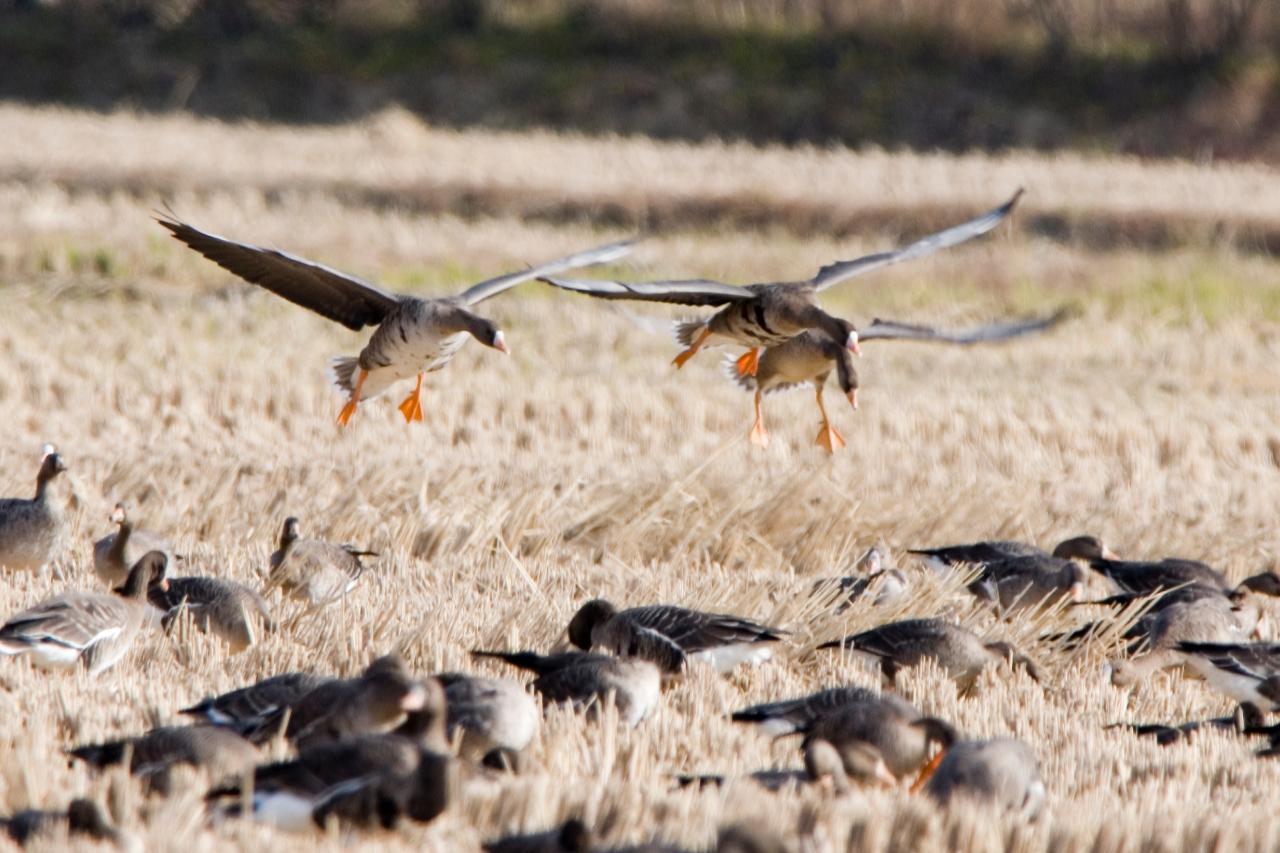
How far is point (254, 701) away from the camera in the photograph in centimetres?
548

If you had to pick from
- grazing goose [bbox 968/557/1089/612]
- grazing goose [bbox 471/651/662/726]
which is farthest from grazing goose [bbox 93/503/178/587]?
grazing goose [bbox 968/557/1089/612]

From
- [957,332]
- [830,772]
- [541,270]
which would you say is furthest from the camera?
[957,332]

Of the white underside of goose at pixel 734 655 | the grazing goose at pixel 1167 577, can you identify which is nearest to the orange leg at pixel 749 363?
the grazing goose at pixel 1167 577

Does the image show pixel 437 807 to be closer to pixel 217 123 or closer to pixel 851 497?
pixel 851 497

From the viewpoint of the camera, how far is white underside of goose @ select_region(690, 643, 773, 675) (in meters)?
6.68

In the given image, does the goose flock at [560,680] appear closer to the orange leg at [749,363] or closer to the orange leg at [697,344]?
the orange leg at [749,363]

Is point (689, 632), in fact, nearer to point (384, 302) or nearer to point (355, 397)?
point (384, 302)

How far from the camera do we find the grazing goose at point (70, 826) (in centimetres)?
404

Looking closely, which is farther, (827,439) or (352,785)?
(827,439)

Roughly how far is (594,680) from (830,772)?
3.69 ft

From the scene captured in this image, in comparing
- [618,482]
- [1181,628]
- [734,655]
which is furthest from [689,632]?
[618,482]

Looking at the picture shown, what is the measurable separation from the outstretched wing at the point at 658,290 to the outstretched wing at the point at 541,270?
0.18ft

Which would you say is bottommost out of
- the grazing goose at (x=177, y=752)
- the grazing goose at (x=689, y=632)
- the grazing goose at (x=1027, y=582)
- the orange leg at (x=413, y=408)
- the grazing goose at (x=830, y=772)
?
the grazing goose at (x=830, y=772)

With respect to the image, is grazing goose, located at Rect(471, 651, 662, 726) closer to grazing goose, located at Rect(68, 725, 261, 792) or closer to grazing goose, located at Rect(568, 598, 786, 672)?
grazing goose, located at Rect(568, 598, 786, 672)
